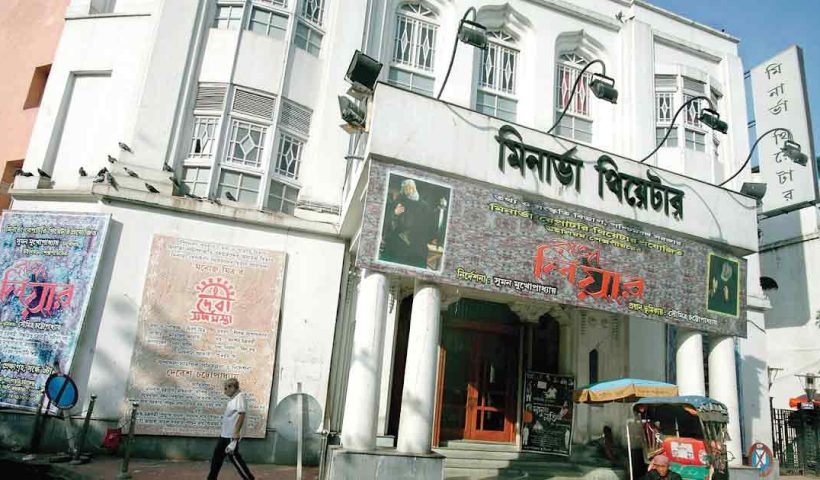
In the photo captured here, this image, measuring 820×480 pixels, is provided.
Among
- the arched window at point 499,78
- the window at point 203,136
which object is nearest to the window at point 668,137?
the arched window at point 499,78

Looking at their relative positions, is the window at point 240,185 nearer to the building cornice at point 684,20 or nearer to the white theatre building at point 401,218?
the white theatre building at point 401,218

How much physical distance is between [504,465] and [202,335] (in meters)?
6.26

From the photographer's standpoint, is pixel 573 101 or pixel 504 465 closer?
pixel 504 465

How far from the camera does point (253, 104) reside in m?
11.8

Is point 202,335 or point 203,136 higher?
point 203,136

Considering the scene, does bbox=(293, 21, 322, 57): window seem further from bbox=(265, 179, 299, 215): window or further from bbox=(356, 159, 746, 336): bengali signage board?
bbox=(356, 159, 746, 336): bengali signage board

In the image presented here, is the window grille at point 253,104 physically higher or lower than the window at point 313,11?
lower

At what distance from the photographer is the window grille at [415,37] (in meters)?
13.8

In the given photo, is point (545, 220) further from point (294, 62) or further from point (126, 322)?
point (126, 322)

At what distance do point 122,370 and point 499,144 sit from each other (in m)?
7.75

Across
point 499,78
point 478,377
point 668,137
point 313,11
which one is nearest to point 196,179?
point 313,11

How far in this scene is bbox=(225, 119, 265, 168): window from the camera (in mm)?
11578

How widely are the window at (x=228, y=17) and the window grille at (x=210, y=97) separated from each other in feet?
4.97

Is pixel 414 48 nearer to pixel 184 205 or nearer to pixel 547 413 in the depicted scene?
pixel 184 205
